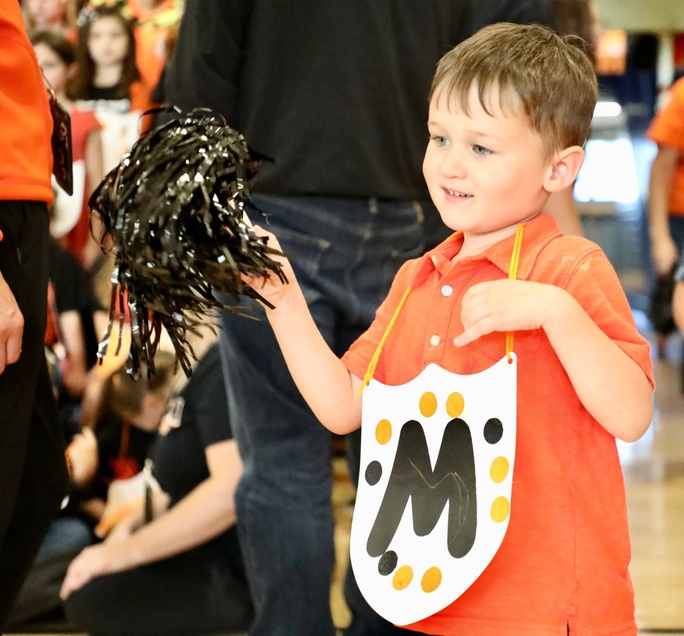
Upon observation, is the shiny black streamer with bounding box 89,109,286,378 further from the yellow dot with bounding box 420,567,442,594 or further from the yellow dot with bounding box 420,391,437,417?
the yellow dot with bounding box 420,567,442,594

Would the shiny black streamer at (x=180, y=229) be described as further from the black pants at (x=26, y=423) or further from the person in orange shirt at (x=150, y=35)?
the person in orange shirt at (x=150, y=35)

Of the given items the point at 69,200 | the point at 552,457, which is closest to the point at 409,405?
the point at 552,457

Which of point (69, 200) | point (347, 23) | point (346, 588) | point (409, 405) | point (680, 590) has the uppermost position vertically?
point (347, 23)

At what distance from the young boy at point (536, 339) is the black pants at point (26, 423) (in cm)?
43

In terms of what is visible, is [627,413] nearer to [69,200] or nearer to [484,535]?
[484,535]

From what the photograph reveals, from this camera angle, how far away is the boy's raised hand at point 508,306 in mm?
1173

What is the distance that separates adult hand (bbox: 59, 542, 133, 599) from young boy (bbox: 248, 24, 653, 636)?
55.4 inches

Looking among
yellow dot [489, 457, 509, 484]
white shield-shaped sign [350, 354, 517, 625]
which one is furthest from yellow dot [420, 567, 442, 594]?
yellow dot [489, 457, 509, 484]

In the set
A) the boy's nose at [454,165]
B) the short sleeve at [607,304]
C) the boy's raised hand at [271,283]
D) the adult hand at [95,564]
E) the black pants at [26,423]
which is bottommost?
the adult hand at [95,564]

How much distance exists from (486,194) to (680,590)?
6.10 feet

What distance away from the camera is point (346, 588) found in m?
2.12

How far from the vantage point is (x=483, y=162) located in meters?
1.26

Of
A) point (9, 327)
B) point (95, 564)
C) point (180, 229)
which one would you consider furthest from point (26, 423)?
point (95, 564)

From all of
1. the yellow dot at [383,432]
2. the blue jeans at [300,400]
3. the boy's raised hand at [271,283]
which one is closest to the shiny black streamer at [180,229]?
the boy's raised hand at [271,283]
